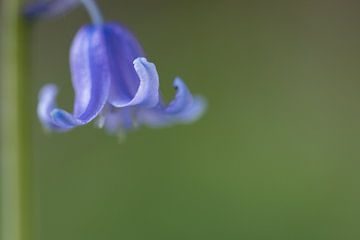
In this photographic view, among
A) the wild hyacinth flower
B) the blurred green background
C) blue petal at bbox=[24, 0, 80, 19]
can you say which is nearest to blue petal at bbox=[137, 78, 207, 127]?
the wild hyacinth flower

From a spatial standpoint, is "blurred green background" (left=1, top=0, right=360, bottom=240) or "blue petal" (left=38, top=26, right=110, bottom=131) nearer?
"blue petal" (left=38, top=26, right=110, bottom=131)

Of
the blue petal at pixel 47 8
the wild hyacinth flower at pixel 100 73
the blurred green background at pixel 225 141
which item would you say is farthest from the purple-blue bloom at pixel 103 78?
the blurred green background at pixel 225 141

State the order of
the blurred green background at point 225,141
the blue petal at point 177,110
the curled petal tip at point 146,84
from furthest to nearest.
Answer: the blurred green background at point 225,141 → the blue petal at point 177,110 → the curled petal tip at point 146,84

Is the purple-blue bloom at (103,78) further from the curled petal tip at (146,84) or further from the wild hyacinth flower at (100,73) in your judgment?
the curled petal tip at (146,84)

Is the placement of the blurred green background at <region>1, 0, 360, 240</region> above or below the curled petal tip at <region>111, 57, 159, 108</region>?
above

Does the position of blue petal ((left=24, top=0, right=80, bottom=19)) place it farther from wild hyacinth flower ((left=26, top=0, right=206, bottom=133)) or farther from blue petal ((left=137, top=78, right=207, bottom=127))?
blue petal ((left=137, top=78, right=207, bottom=127))

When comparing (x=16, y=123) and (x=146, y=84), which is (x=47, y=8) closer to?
(x=16, y=123)

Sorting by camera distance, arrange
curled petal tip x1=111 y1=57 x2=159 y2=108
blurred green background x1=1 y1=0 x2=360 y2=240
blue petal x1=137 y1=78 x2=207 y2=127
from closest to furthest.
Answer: curled petal tip x1=111 y1=57 x2=159 y2=108 < blue petal x1=137 y1=78 x2=207 y2=127 < blurred green background x1=1 y1=0 x2=360 y2=240

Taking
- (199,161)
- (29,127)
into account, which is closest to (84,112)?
(29,127)

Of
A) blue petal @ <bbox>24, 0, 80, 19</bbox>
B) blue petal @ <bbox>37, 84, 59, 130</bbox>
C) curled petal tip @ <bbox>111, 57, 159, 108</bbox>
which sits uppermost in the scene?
blue petal @ <bbox>24, 0, 80, 19</bbox>
